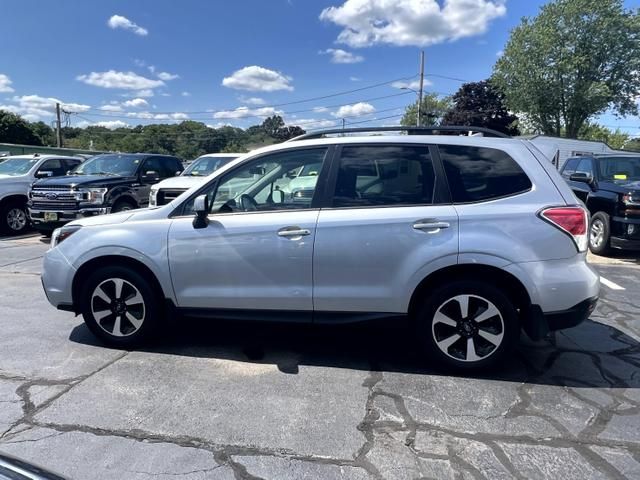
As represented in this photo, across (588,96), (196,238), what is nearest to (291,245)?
(196,238)

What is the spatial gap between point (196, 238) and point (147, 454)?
1736 mm

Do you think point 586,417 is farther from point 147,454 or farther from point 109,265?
point 109,265

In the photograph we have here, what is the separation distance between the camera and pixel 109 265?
13.8 feet

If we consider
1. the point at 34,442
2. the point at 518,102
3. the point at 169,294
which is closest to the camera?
the point at 34,442

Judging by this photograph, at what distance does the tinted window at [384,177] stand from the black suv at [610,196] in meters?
5.51

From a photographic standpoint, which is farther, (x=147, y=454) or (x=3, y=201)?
(x=3, y=201)

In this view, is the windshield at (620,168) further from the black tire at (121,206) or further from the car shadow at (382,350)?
the black tire at (121,206)

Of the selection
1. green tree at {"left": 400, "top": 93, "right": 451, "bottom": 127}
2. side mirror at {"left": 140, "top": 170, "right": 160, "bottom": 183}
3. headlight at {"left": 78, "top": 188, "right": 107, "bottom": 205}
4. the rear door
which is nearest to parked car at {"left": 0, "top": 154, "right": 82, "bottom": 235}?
headlight at {"left": 78, "top": 188, "right": 107, "bottom": 205}

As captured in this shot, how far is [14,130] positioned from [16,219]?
171ft

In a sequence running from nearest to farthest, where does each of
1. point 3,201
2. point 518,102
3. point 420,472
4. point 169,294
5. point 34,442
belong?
point 420,472, point 34,442, point 169,294, point 3,201, point 518,102

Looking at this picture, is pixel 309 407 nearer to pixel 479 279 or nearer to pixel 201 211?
pixel 479 279

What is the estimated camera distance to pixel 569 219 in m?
3.54

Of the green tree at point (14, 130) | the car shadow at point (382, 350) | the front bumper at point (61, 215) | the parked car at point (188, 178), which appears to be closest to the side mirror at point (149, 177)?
the parked car at point (188, 178)

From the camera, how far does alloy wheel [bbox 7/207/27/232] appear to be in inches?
452
